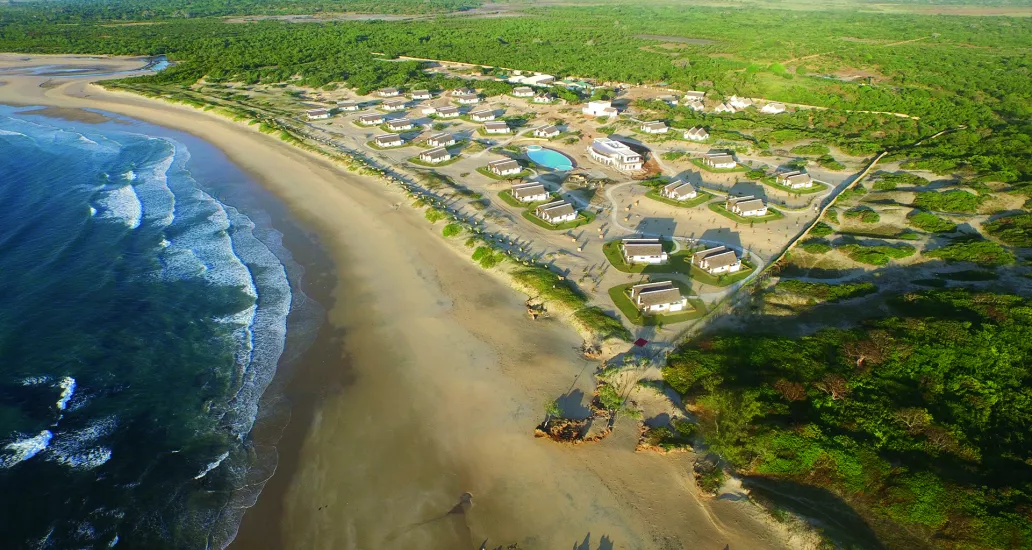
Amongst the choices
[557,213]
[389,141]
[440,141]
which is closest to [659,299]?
[557,213]

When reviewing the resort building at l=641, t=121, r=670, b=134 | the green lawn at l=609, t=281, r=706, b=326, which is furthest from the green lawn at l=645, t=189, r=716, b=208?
the resort building at l=641, t=121, r=670, b=134

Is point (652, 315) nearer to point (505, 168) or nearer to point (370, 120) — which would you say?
point (505, 168)

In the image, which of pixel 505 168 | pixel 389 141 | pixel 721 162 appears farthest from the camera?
pixel 389 141

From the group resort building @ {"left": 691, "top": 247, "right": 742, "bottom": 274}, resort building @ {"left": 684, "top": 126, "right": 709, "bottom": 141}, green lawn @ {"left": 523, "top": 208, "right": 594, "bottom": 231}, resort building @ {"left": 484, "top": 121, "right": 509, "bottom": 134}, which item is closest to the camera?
resort building @ {"left": 691, "top": 247, "right": 742, "bottom": 274}

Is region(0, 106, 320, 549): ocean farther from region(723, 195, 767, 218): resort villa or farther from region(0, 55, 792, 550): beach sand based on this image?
region(723, 195, 767, 218): resort villa

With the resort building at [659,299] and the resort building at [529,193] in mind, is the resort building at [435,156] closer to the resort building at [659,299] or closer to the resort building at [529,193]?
the resort building at [529,193]

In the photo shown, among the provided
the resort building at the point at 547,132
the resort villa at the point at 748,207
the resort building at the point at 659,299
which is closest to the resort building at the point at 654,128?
the resort building at the point at 547,132

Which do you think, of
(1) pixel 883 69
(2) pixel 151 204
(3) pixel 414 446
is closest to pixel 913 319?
(3) pixel 414 446
